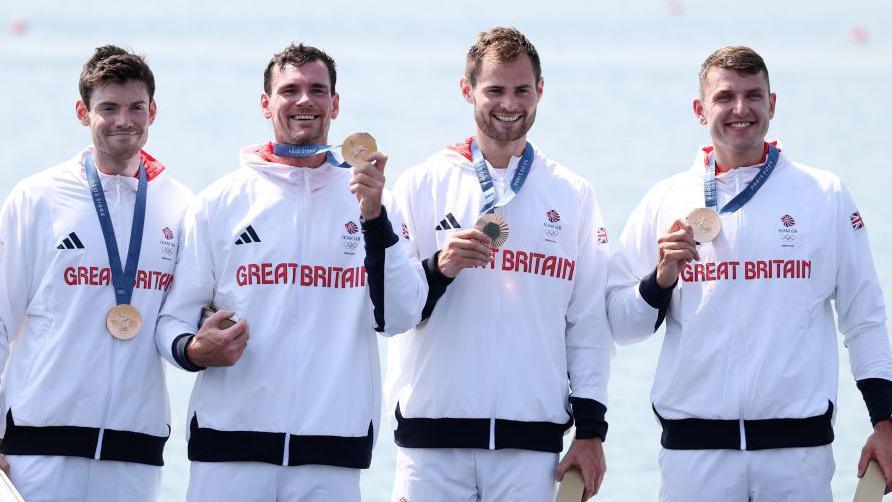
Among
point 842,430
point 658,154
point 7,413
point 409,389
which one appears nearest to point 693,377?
point 409,389

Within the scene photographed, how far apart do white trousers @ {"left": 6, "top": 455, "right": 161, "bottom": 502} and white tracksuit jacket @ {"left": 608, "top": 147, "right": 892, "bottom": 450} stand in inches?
66.4

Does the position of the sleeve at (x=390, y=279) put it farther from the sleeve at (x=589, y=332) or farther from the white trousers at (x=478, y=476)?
the sleeve at (x=589, y=332)

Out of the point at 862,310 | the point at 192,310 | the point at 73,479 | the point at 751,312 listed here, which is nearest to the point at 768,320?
the point at 751,312

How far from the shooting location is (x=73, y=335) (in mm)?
4680

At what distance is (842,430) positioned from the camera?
32.7 feet

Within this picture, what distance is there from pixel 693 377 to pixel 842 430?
5674 mm

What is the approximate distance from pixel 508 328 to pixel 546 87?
2076cm

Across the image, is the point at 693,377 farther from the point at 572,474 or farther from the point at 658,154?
the point at 658,154

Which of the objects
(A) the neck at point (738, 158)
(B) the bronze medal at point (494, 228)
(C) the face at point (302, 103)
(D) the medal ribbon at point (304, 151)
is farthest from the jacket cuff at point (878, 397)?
(C) the face at point (302, 103)

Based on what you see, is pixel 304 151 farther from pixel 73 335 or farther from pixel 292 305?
pixel 73 335

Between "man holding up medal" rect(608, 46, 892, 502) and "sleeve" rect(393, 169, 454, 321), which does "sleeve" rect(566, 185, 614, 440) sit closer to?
"man holding up medal" rect(608, 46, 892, 502)

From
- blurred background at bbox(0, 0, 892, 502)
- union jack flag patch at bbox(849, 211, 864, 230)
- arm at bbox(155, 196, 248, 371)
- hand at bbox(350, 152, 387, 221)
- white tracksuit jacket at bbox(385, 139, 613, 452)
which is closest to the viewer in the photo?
hand at bbox(350, 152, 387, 221)

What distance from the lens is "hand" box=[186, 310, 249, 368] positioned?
14.4 feet

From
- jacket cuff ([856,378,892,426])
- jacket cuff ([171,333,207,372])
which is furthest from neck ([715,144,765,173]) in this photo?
jacket cuff ([171,333,207,372])
